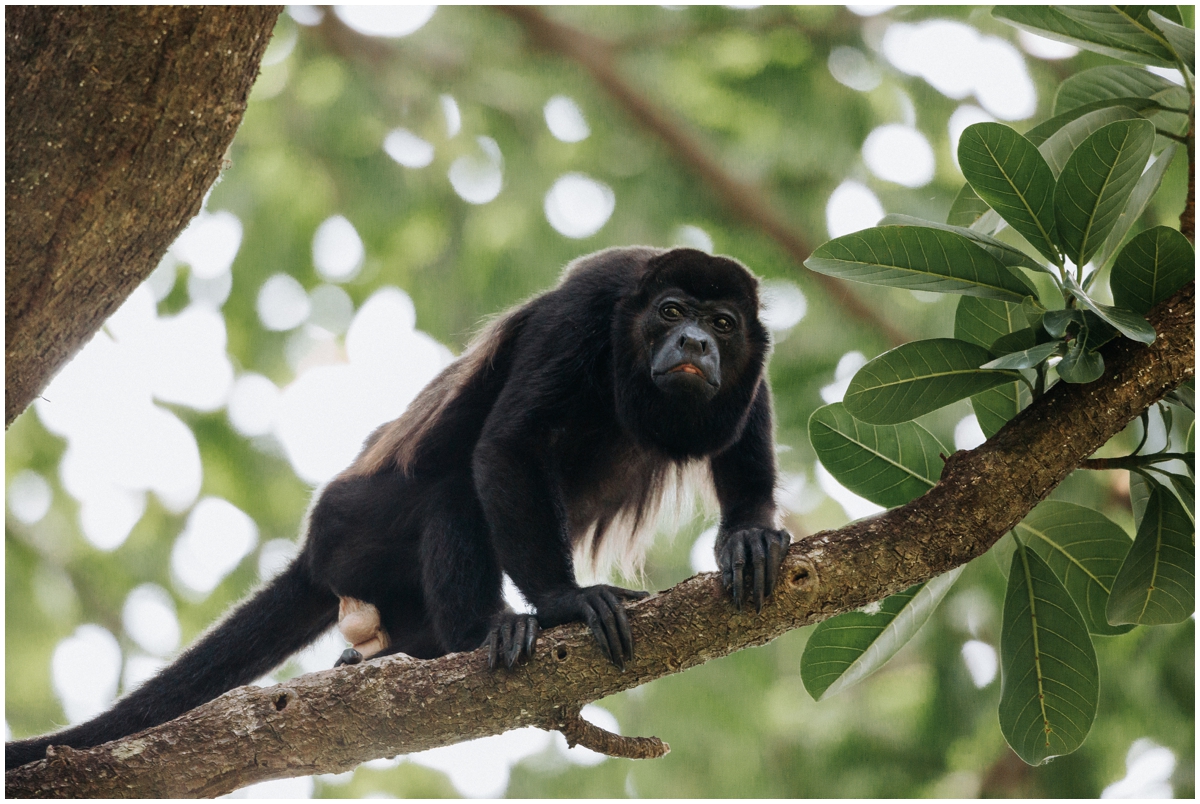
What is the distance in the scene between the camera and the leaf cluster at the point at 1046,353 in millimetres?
1667

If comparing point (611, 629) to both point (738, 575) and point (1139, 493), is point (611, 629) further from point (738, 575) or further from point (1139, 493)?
point (1139, 493)

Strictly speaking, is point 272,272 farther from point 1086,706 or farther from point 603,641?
point 1086,706

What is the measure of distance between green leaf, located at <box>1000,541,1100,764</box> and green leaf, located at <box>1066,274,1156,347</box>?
1.64 feet

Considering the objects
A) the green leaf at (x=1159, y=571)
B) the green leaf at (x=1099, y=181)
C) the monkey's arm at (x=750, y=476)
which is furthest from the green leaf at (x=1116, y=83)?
the monkey's arm at (x=750, y=476)

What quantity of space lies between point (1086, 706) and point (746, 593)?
2.13 ft

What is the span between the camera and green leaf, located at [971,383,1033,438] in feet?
6.42

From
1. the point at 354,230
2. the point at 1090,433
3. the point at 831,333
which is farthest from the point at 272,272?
the point at 1090,433

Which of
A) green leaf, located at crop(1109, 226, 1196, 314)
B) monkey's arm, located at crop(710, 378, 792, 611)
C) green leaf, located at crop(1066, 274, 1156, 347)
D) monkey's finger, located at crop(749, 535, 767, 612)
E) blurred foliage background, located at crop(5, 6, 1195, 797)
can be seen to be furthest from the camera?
blurred foliage background, located at crop(5, 6, 1195, 797)

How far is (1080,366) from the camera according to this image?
5.32ft

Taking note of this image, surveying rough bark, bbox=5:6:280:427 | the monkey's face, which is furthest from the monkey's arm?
rough bark, bbox=5:6:280:427

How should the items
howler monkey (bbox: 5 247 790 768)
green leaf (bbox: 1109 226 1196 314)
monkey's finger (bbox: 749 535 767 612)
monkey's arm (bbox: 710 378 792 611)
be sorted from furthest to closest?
monkey's arm (bbox: 710 378 792 611)
howler monkey (bbox: 5 247 790 768)
monkey's finger (bbox: 749 535 767 612)
green leaf (bbox: 1109 226 1196 314)

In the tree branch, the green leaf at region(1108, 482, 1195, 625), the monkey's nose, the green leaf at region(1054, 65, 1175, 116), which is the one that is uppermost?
the tree branch

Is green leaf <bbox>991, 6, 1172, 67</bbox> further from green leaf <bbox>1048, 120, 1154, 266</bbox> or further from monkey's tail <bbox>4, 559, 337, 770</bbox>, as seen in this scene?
monkey's tail <bbox>4, 559, 337, 770</bbox>

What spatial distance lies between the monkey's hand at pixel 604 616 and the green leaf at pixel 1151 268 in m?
0.97
